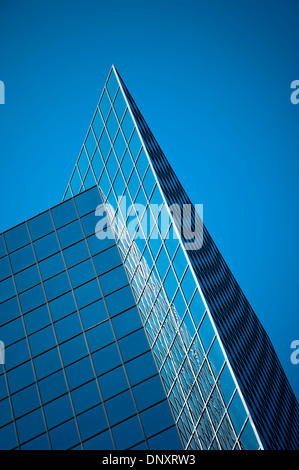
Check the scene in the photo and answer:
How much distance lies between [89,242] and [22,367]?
9105 mm

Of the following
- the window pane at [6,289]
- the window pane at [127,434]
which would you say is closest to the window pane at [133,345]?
the window pane at [127,434]

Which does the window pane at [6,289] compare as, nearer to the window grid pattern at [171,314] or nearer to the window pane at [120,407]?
the window grid pattern at [171,314]

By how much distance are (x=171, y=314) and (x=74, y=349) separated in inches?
242

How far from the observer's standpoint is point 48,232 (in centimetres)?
4034

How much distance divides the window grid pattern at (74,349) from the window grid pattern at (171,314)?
2.36ft

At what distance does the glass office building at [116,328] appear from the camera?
2847cm

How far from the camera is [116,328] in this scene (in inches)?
1298

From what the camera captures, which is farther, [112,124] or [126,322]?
[112,124]

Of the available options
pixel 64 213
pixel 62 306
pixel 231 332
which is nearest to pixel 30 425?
pixel 62 306

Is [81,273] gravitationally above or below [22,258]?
below

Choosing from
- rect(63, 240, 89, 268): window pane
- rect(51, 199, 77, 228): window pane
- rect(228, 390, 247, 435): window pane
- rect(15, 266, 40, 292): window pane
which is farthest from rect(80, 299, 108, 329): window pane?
rect(228, 390, 247, 435): window pane

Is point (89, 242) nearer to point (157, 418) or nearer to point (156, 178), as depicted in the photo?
point (156, 178)

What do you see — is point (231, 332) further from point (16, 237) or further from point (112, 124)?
point (112, 124)

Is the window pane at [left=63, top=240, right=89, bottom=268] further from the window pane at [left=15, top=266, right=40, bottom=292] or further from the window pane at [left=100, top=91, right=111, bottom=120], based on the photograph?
Result: the window pane at [left=100, top=91, right=111, bottom=120]
